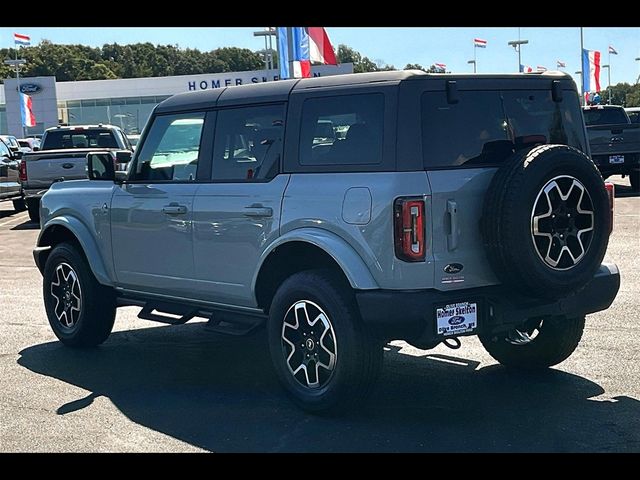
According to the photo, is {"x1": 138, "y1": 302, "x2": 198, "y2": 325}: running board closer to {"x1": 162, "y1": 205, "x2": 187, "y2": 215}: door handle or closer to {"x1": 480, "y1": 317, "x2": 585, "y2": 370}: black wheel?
{"x1": 162, "y1": 205, "x2": 187, "y2": 215}: door handle

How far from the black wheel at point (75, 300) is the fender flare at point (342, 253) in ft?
8.40

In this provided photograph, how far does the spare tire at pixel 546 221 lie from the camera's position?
5094 mm

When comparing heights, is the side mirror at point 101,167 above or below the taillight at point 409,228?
above

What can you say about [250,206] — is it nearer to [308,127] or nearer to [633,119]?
[308,127]

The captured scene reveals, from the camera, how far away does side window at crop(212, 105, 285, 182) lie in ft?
19.5

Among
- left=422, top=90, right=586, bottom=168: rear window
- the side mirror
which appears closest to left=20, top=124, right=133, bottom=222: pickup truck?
the side mirror

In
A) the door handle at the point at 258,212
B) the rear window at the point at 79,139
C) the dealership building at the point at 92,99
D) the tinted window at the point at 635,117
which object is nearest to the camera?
the door handle at the point at 258,212

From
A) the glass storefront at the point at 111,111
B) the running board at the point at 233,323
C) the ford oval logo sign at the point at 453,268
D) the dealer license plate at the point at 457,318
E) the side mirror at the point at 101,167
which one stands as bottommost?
the running board at the point at 233,323

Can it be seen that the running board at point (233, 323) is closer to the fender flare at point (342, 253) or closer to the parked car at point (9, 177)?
the fender flare at point (342, 253)

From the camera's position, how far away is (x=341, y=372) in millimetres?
5316

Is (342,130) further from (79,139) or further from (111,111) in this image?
(111,111)

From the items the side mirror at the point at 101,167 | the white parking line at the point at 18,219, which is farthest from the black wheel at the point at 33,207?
the side mirror at the point at 101,167
